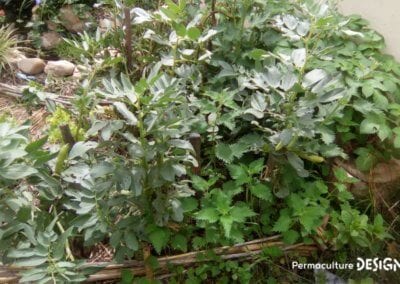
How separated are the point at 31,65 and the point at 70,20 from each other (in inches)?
21.4

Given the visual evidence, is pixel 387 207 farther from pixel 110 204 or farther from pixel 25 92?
pixel 25 92

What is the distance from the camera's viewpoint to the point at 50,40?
3451 millimetres

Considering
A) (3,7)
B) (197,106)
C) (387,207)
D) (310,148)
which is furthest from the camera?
(3,7)

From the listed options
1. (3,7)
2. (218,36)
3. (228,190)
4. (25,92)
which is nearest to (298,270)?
(228,190)

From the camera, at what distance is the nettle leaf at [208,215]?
1749mm

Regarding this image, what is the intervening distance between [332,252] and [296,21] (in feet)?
3.32

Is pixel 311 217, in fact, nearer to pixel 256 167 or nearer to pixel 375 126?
pixel 256 167

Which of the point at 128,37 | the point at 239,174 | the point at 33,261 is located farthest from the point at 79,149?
the point at 128,37

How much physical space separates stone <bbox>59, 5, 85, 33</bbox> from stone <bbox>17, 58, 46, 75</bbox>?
17.2 inches

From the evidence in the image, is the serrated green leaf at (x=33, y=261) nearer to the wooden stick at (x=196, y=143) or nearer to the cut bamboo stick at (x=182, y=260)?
Answer: the cut bamboo stick at (x=182, y=260)

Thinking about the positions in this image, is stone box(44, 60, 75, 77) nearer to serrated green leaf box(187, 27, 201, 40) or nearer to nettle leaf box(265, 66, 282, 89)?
serrated green leaf box(187, 27, 201, 40)

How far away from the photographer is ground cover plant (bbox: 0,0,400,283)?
159 centimetres

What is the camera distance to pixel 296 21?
1.98 metres

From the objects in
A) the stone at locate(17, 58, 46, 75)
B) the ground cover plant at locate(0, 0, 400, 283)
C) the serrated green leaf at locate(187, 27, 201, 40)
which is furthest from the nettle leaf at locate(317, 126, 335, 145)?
the stone at locate(17, 58, 46, 75)
